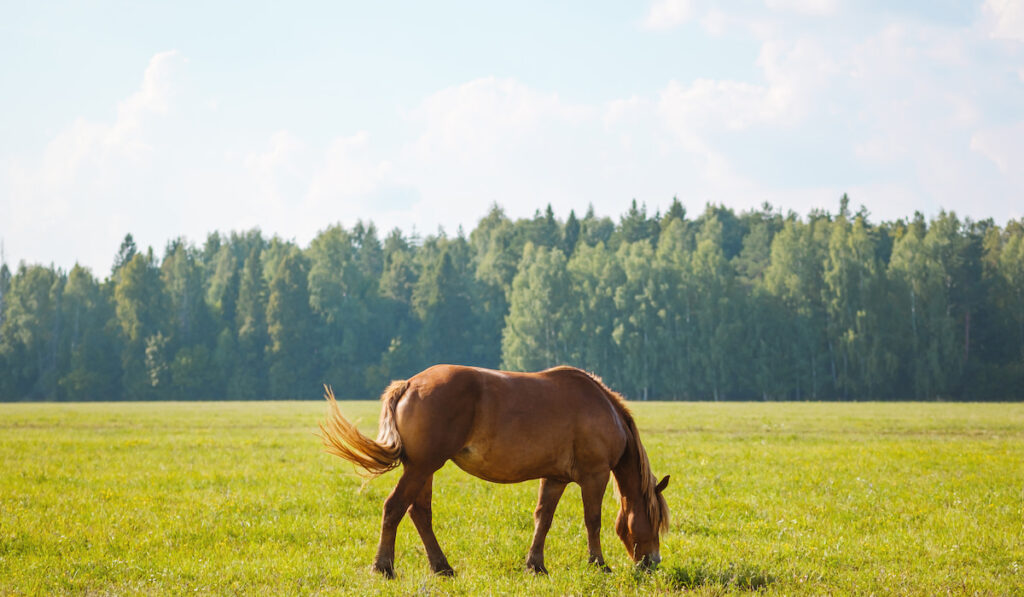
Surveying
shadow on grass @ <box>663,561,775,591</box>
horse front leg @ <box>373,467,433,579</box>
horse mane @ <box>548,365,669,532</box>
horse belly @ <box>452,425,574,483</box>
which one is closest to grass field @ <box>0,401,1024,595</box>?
shadow on grass @ <box>663,561,775,591</box>

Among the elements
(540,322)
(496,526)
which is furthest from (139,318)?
(496,526)

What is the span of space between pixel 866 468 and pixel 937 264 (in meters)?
71.4

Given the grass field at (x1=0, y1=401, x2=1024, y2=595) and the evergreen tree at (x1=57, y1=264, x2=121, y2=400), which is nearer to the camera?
the grass field at (x1=0, y1=401, x2=1024, y2=595)

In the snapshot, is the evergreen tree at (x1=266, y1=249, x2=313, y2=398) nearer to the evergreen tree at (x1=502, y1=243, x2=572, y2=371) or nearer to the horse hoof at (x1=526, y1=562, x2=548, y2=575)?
the evergreen tree at (x1=502, y1=243, x2=572, y2=371)

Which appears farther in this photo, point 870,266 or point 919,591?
point 870,266

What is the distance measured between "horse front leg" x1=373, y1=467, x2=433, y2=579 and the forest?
74.5 m

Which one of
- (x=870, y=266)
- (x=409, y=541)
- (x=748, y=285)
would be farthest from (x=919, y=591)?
(x=748, y=285)

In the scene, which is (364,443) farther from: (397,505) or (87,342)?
(87,342)

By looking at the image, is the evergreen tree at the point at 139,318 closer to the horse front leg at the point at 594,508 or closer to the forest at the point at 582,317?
the forest at the point at 582,317

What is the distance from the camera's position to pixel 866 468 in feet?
56.0

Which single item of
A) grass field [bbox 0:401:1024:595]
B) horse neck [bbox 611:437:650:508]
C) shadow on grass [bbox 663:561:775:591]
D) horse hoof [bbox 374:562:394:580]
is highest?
horse neck [bbox 611:437:650:508]

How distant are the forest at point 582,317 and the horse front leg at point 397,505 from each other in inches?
2935

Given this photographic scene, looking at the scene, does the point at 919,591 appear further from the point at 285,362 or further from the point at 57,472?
the point at 285,362

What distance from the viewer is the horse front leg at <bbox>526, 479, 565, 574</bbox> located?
835 cm
